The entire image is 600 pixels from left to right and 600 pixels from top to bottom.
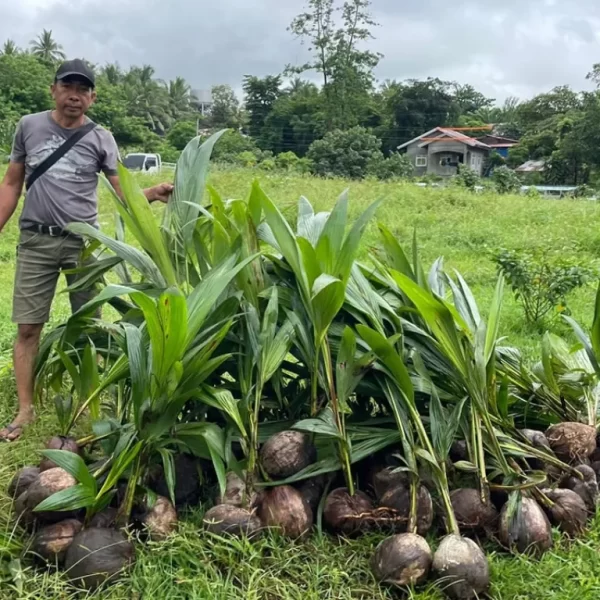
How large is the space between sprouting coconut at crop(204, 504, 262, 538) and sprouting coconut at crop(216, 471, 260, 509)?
4 centimetres

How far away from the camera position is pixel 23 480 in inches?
83.8

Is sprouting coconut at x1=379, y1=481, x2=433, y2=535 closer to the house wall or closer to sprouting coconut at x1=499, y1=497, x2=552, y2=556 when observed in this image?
sprouting coconut at x1=499, y1=497, x2=552, y2=556

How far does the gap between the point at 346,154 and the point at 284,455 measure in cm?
2553

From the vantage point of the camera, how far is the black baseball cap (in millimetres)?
A: 2971

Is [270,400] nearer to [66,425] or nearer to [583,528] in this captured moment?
[66,425]

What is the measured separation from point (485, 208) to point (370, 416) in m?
11.0

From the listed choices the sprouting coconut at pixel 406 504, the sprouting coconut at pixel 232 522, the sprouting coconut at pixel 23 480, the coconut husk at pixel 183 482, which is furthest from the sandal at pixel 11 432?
the sprouting coconut at pixel 406 504

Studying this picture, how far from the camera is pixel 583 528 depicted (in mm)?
2137

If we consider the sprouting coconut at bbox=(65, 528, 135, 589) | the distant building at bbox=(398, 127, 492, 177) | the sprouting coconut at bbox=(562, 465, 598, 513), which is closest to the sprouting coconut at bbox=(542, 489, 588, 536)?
the sprouting coconut at bbox=(562, 465, 598, 513)

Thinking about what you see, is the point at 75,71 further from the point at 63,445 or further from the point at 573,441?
the point at 573,441

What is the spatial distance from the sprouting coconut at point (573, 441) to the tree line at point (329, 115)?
2126cm

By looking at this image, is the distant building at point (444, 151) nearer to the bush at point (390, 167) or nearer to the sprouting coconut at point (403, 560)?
the bush at point (390, 167)

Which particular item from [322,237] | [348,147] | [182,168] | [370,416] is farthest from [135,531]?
[348,147]

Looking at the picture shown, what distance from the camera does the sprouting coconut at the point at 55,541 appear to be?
1867 millimetres
